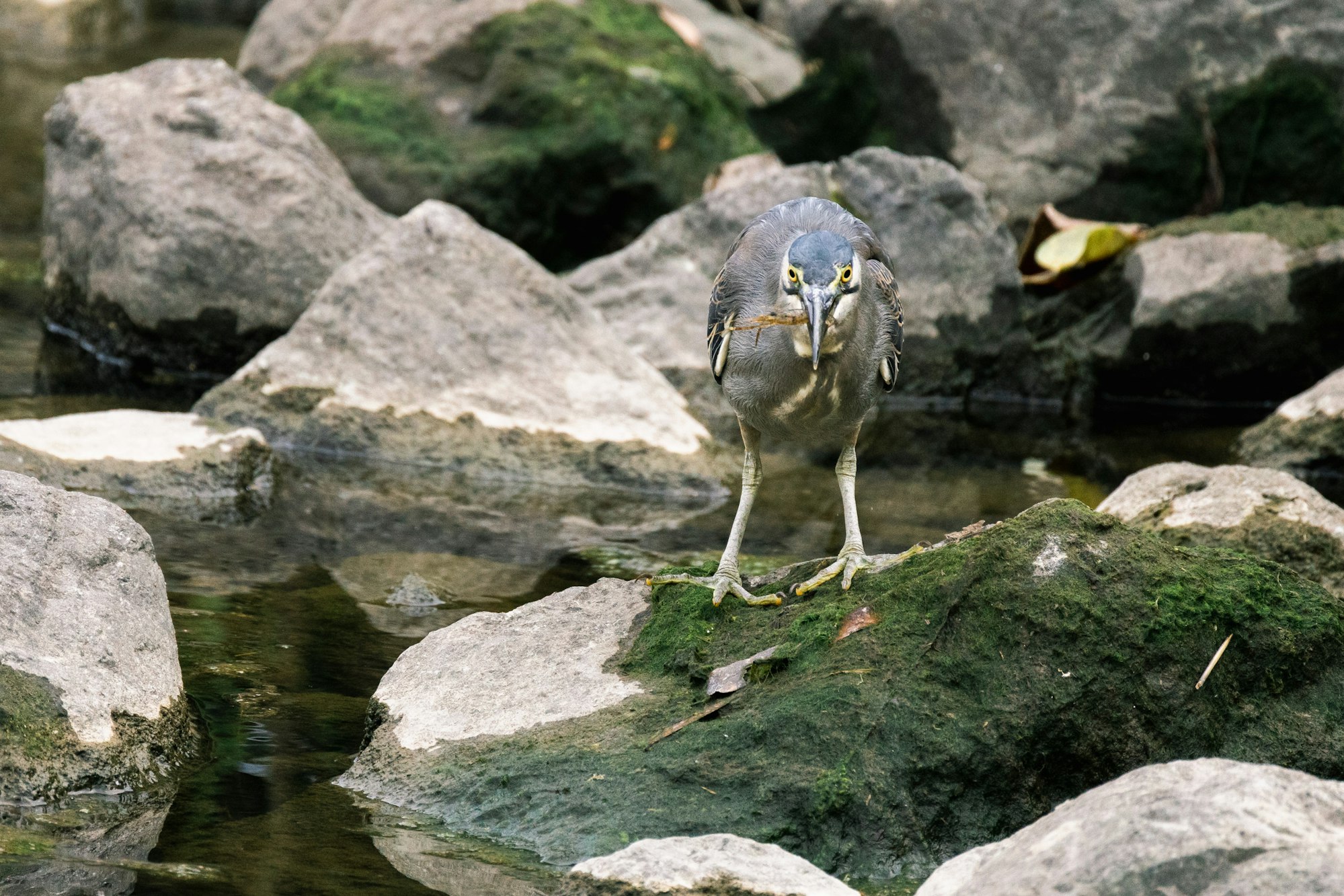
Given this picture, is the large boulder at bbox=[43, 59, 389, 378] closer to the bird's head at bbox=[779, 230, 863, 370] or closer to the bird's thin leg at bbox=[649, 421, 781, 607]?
the bird's thin leg at bbox=[649, 421, 781, 607]

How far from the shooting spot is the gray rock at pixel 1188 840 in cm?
301

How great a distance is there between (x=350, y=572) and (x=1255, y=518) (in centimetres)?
381

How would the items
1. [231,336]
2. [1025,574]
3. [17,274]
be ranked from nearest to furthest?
[1025,574] → [231,336] → [17,274]

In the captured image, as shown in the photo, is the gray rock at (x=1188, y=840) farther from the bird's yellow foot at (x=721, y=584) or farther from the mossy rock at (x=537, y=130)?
the mossy rock at (x=537, y=130)

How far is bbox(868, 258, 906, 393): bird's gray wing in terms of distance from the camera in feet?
17.2

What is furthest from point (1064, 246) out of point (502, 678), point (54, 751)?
point (54, 751)

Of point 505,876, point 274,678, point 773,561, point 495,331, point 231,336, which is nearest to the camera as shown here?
point 505,876

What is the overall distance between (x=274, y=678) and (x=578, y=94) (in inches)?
295

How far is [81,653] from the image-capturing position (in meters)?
4.32

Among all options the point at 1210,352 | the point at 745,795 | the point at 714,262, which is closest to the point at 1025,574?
the point at 745,795

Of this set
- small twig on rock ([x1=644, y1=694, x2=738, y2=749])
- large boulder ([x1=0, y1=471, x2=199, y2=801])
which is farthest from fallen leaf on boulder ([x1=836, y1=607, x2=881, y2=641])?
large boulder ([x1=0, y1=471, x2=199, y2=801])

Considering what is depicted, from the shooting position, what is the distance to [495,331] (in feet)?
27.9

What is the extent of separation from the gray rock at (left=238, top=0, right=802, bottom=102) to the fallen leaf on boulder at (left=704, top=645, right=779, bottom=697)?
875 centimetres

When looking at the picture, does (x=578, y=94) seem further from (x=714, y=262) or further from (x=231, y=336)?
(x=231, y=336)
